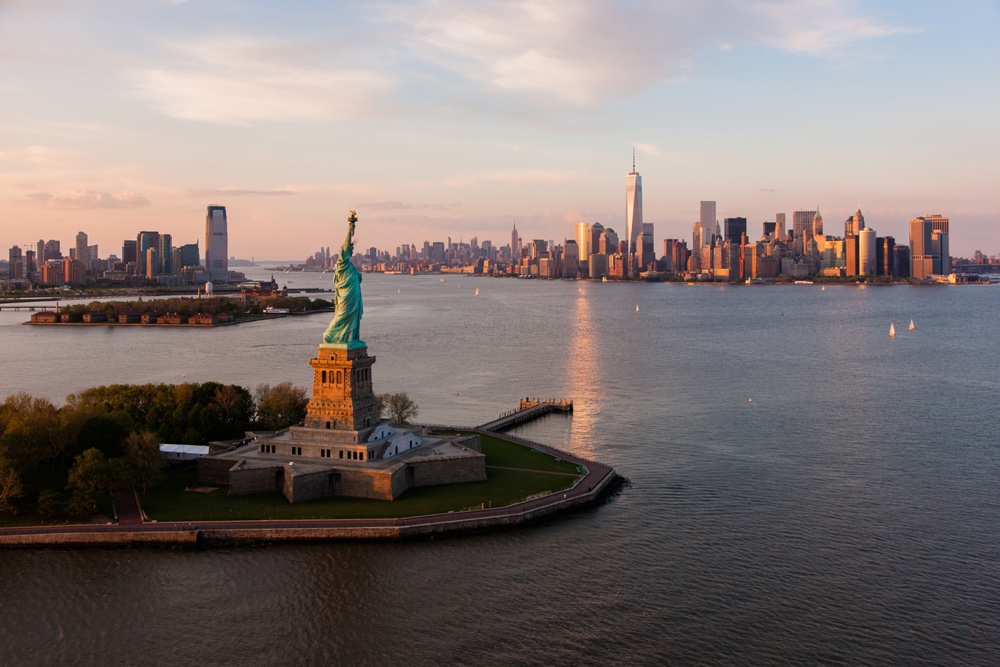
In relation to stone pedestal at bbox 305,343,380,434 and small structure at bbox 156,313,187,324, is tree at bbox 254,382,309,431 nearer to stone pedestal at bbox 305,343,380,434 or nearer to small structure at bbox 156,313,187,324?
stone pedestal at bbox 305,343,380,434

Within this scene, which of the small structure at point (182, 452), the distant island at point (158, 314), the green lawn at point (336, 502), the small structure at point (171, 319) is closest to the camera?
the green lawn at point (336, 502)

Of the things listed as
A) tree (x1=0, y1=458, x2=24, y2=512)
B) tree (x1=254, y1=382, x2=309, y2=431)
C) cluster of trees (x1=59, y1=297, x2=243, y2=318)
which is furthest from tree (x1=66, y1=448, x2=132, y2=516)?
cluster of trees (x1=59, y1=297, x2=243, y2=318)

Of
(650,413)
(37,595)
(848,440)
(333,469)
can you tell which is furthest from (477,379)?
(37,595)

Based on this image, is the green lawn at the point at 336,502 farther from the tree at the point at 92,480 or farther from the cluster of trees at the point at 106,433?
the cluster of trees at the point at 106,433

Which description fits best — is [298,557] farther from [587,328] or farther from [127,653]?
[587,328]

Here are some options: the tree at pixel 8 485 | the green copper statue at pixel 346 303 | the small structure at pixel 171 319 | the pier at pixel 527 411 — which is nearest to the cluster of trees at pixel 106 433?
the tree at pixel 8 485
